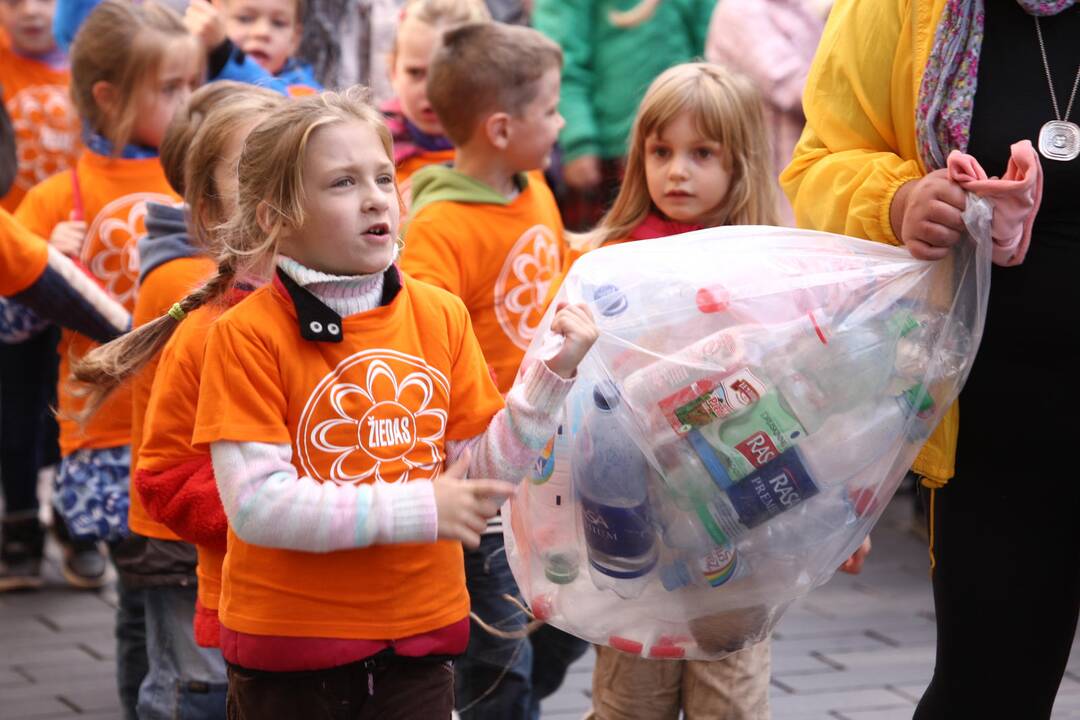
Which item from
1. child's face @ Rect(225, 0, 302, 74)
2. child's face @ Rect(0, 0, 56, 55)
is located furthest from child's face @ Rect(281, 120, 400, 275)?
child's face @ Rect(0, 0, 56, 55)

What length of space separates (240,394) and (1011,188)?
1.17 metres

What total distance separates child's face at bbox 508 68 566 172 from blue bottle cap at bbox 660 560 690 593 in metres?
1.54

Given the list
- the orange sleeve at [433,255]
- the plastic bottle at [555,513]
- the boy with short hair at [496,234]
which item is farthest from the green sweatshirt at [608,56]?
the plastic bottle at [555,513]

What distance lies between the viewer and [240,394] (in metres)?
2.38

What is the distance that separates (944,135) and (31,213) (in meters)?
2.62

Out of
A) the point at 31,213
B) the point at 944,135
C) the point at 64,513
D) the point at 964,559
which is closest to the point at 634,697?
the point at 964,559

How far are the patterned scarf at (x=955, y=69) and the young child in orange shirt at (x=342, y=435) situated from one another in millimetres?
655

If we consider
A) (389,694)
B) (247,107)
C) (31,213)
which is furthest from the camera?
(31,213)

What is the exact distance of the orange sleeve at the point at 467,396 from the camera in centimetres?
258

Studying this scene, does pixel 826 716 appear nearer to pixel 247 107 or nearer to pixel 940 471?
pixel 940 471

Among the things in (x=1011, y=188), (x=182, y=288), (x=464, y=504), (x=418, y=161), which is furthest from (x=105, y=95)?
(x=1011, y=188)

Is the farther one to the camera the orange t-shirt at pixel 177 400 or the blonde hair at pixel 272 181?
the orange t-shirt at pixel 177 400

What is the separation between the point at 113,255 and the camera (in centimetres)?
406

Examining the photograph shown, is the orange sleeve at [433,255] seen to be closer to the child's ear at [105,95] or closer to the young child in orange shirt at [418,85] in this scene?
the young child in orange shirt at [418,85]
